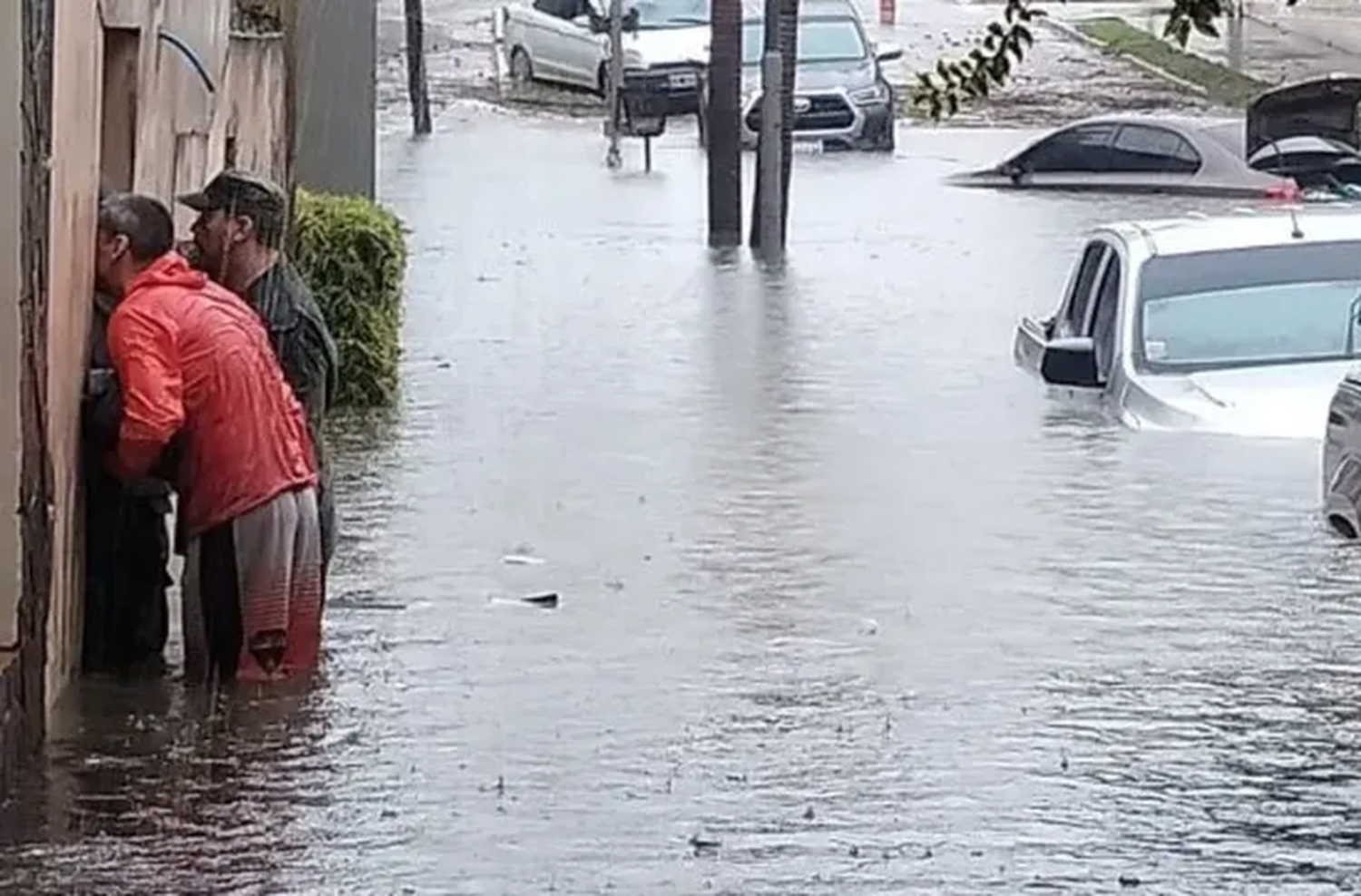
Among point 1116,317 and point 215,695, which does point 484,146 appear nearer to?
point 1116,317

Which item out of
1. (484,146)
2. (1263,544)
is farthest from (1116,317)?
(484,146)

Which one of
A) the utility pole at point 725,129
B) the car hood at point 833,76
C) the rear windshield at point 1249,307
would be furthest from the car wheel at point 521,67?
the rear windshield at point 1249,307

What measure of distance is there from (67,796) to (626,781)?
1.37 metres

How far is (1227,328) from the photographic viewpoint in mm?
15711

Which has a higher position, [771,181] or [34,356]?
[34,356]

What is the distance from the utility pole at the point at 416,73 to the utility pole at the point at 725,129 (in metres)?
8.47

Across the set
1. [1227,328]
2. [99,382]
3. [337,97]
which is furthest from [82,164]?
[337,97]

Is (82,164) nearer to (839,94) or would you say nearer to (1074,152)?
(1074,152)

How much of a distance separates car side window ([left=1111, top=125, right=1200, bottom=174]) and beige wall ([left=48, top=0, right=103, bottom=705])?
25.1 m

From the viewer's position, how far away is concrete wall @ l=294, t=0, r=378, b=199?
21.2 metres

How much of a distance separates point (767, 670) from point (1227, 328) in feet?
20.2

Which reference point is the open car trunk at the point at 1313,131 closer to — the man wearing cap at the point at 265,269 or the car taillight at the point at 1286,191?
the car taillight at the point at 1286,191

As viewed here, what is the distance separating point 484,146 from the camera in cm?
3859

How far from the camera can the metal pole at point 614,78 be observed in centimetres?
3669
